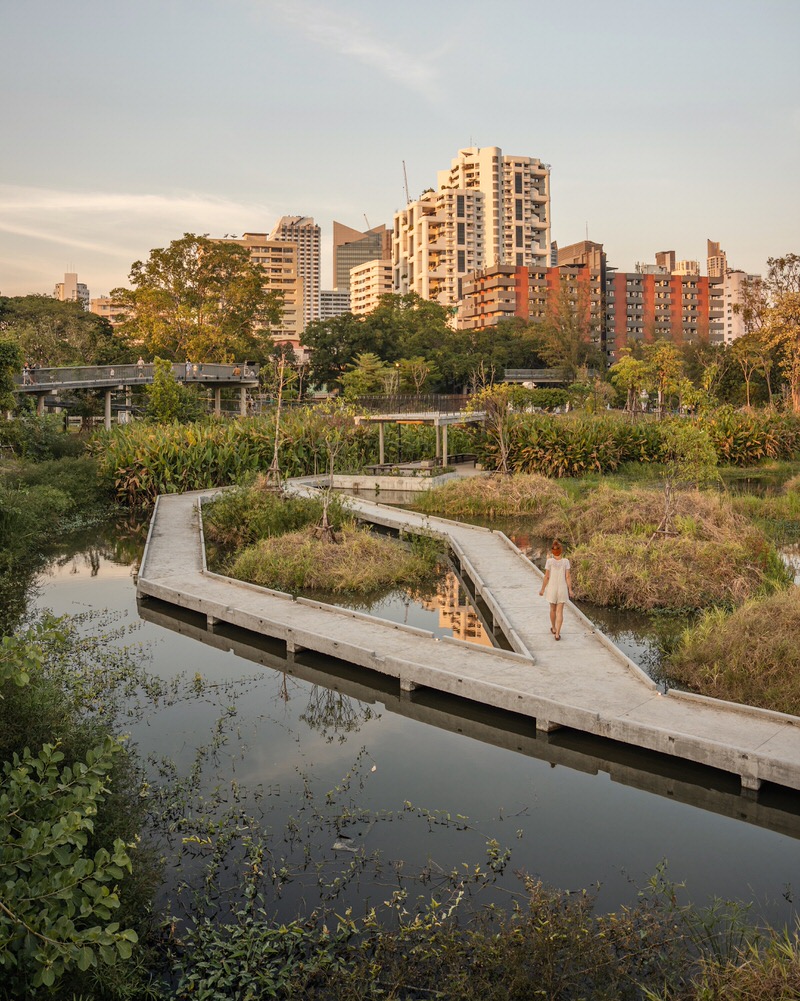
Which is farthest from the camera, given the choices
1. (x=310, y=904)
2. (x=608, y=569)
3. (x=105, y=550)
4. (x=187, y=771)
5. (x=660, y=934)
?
(x=105, y=550)

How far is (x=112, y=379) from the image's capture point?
1411 inches

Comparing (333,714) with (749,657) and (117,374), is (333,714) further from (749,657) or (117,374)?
(117,374)

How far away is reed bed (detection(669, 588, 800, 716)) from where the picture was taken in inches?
339

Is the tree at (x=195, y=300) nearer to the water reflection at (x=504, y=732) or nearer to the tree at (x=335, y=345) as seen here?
the tree at (x=335, y=345)

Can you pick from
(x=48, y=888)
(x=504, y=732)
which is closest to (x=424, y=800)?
(x=504, y=732)

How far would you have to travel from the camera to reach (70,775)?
420 cm

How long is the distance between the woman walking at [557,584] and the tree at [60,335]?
41.2 meters

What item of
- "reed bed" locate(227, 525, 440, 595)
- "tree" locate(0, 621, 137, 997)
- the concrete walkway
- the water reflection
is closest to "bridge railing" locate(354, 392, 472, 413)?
"reed bed" locate(227, 525, 440, 595)

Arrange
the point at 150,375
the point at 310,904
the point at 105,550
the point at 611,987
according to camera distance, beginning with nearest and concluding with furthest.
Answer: the point at 611,987, the point at 310,904, the point at 105,550, the point at 150,375

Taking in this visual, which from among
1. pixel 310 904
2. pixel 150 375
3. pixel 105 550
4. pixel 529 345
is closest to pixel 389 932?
pixel 310 904

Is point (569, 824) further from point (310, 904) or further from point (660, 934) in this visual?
point (310, 904)

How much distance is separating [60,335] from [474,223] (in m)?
97.2

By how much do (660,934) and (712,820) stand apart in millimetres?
1903

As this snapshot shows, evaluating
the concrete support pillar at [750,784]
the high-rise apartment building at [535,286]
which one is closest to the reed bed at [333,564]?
the concrete support pillar at [750,784]
